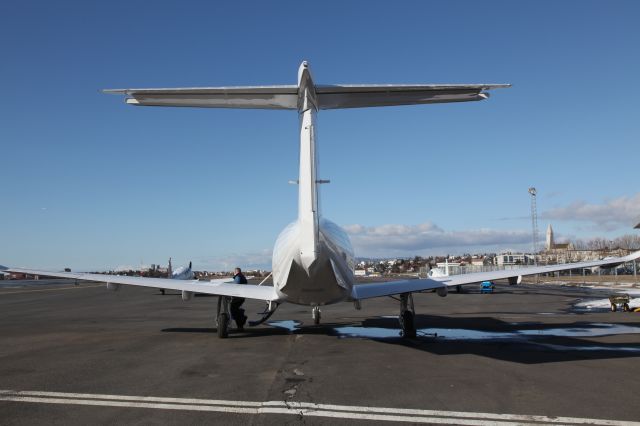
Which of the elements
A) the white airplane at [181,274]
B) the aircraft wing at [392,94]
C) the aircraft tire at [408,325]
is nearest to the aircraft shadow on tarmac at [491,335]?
the aircraft tire at [408,325]

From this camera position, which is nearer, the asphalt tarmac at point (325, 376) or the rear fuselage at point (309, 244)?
the asphalt tarmac at point (325, 376)

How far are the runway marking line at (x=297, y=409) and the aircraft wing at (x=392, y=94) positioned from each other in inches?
213

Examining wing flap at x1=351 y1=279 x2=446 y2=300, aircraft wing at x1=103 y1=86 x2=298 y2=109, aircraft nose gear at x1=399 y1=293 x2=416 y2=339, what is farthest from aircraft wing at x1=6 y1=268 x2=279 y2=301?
aircraft wing at x1=103 y1=86 x2=298 y2=109

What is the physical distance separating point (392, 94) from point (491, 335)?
8.23m

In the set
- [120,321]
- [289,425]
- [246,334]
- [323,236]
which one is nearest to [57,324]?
[120,321]

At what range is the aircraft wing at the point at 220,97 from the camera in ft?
29.0

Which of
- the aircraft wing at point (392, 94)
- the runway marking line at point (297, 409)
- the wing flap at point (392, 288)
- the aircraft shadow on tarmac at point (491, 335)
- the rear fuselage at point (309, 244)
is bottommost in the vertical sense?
the aircraft shadow on tarmac at point (491, 335)

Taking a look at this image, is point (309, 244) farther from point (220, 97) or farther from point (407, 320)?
point (407, 320)

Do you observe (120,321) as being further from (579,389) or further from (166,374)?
(579,389)

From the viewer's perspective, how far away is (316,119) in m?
9.03

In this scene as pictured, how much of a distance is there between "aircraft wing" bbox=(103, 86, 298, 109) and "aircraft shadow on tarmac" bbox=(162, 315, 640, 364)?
6663 millimetres

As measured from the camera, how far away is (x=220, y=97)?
9.23 metres

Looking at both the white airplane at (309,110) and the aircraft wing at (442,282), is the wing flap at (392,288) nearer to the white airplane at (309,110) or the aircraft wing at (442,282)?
the aircraft wing at (442,282)

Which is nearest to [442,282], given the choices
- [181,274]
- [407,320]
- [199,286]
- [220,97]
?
[407,320]
